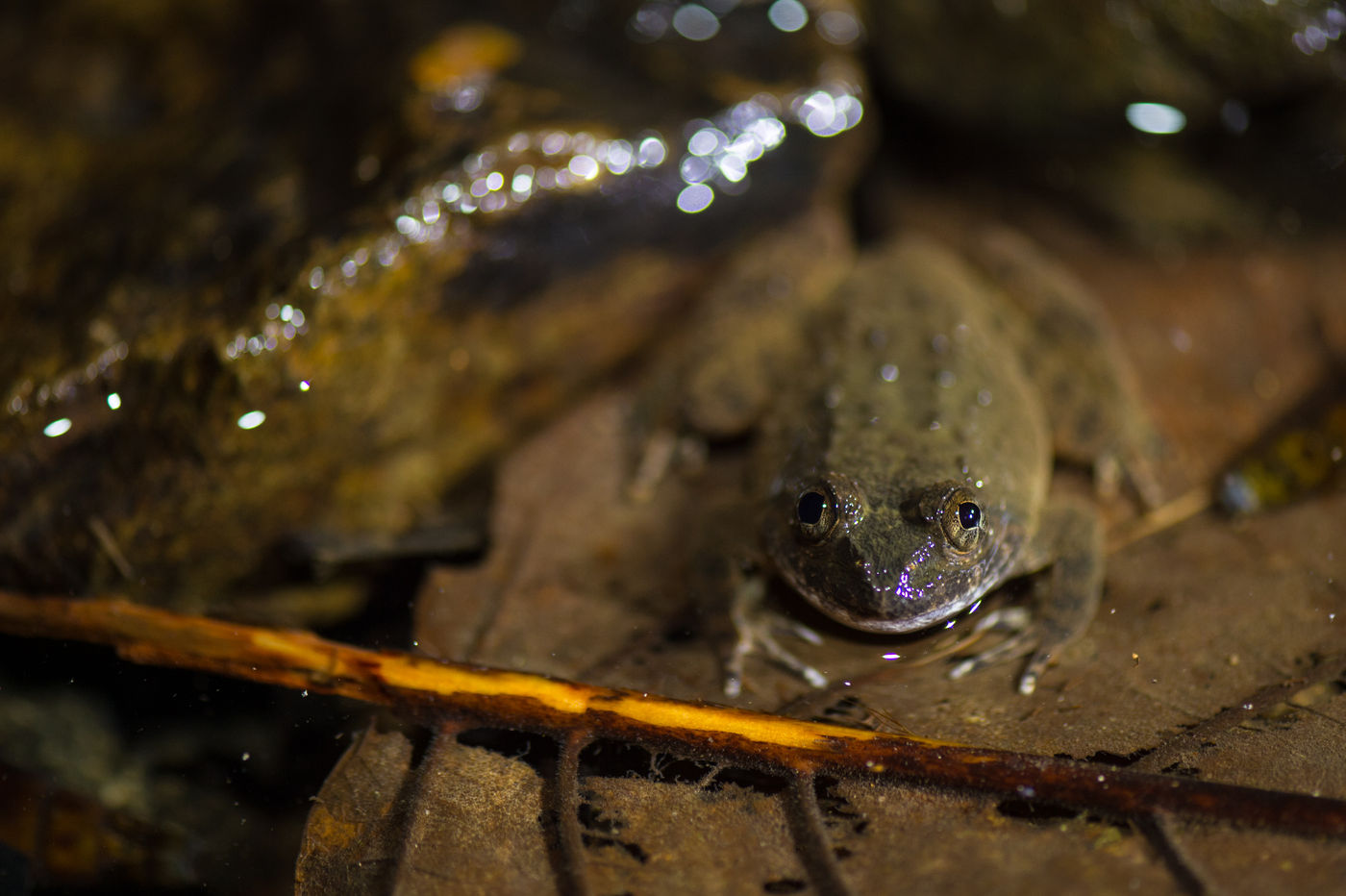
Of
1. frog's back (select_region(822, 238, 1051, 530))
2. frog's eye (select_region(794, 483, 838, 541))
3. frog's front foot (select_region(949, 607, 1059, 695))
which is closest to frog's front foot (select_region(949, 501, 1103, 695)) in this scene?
frog's front foot (select_region(949, 607, 1059, 695))

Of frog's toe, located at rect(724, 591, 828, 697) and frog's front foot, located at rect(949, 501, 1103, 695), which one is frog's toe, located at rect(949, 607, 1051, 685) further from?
frog's toe, located at rect(724, 591, 828, 697)

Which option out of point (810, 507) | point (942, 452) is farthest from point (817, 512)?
point (942, 452)

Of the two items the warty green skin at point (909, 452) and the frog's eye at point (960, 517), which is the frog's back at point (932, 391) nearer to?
the warty green skin at point (909, 452)

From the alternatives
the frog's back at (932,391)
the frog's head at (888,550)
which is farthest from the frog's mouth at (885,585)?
the frog's back at (932,391)

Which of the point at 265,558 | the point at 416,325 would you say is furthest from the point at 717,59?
the point at 265,558

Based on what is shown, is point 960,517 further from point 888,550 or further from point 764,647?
point 764,647
